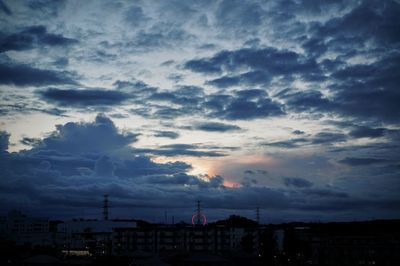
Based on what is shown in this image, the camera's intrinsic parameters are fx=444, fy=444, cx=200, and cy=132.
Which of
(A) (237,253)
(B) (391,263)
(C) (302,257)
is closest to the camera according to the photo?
(B) (391,263)

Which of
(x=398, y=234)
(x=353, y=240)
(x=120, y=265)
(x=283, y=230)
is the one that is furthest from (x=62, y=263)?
(x=283, y=230)

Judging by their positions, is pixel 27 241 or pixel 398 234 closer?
pixel 398 234

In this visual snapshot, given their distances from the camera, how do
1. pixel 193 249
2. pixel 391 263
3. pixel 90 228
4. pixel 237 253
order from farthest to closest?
pixel 90 228 → pixel 193 249 → pixel 237 253 → pixel 391 263

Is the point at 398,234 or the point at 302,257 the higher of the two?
the point at 398,234

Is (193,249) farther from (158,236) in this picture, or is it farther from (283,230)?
(283,230)

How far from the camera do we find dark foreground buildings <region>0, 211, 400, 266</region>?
86938mm

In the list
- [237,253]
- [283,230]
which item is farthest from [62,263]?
[283,230]

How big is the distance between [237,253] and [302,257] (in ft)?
99.8

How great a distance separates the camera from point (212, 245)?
451ft

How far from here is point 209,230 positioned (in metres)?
138

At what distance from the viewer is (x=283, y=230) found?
145375 millimetres

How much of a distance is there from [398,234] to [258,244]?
5949 cm

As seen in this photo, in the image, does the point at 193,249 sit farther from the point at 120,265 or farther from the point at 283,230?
the point at 120,265

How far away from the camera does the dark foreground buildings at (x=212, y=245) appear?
86.9m
